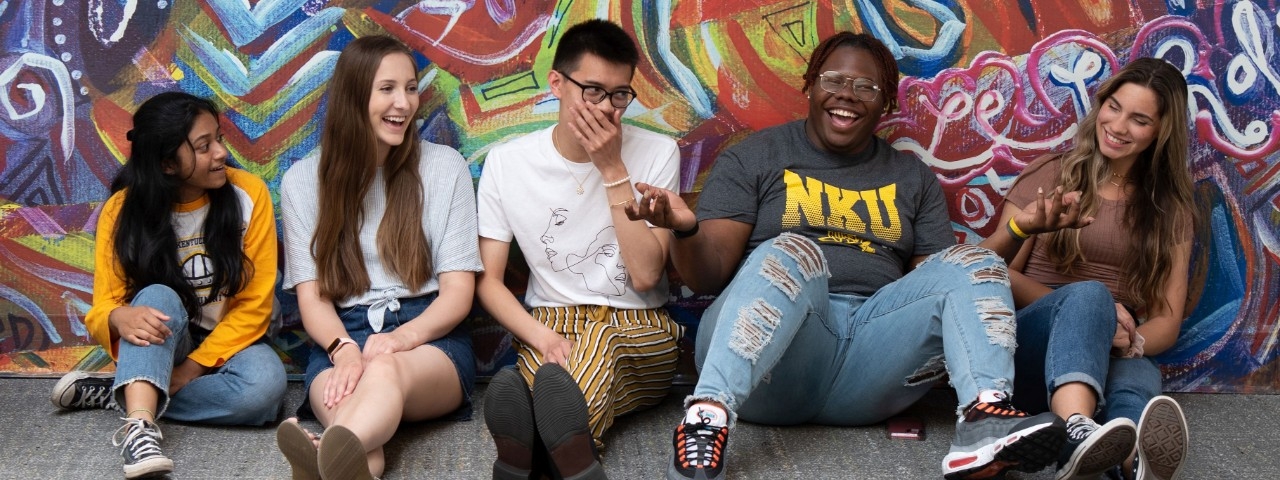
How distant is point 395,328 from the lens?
9.80ft

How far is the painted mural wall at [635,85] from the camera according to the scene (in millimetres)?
3211

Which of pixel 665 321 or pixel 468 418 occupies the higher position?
pixel 665 321

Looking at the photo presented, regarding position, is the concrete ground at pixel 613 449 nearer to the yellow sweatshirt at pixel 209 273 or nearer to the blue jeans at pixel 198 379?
the blue jeans at pixel 198 379

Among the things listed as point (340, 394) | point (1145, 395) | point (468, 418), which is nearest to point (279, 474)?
point (340, 394)

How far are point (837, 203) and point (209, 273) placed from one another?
167 centimetres

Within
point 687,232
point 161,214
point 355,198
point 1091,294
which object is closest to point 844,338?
point 687,232

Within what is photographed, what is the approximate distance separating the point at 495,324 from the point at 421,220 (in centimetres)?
46

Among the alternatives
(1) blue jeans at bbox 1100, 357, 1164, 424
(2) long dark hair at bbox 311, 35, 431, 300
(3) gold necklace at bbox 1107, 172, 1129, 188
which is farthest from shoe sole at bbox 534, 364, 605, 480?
(3) gold necklace at bbox 1107, 172, 1129, 188

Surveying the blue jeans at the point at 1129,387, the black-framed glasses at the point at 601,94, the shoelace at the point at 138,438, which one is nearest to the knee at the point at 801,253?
the black-framed glasses at the point at 601,94

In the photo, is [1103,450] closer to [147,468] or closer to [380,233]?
[380,233]

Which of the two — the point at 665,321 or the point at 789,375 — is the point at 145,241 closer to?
the point at 665,321

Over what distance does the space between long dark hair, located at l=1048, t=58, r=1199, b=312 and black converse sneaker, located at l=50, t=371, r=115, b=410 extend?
2592 mm

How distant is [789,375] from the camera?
2.75m

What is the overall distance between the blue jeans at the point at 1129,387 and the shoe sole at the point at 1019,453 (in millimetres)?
568
